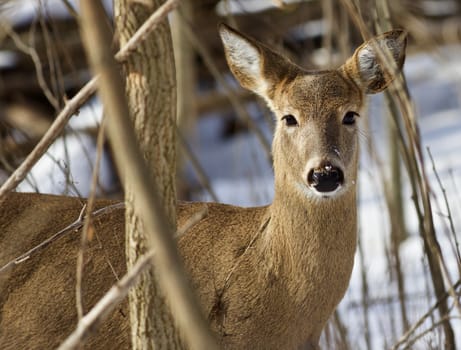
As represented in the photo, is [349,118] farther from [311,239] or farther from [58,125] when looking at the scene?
[58,125]

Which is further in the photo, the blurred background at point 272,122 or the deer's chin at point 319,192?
the blurred background at point 272,122

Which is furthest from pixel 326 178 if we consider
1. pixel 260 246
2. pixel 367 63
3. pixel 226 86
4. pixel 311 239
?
pixel 226 86

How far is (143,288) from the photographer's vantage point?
2.83 meters

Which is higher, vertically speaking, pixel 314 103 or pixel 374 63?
pixel 374 63

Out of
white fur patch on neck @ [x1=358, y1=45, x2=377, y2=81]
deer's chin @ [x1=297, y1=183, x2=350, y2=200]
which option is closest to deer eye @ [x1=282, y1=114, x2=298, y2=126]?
deer's chin @ [x1=297, y1=183, x2=350, y2=200]

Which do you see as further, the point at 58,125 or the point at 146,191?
the point at 58,125

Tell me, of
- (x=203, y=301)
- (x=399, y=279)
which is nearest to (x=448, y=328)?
(x=399, y=279)

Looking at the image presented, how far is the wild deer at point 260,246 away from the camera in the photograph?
137 inches

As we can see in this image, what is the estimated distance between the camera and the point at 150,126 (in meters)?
2.88

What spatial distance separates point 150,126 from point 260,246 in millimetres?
1007

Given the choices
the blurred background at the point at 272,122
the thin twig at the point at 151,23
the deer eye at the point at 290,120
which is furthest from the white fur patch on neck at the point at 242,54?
the thin twig at the point at 151,23

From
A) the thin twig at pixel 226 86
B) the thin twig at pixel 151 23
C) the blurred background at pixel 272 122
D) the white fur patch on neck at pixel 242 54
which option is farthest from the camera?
the blurred background at pixel 272 122

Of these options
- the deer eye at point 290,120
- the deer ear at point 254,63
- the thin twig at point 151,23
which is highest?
the deer ear at point 254,63

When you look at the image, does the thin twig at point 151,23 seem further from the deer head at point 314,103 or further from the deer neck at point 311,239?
the deer neck at point 311,239
